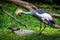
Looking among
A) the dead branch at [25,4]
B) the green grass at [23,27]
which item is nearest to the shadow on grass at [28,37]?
the green grass at [23,27]

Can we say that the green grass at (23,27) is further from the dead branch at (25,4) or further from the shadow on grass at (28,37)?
the dead branch at (25,4)

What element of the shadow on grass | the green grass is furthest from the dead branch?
the shadow on grass

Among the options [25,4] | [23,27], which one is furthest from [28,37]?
[25,4]

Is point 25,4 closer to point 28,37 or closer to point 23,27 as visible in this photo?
point 23,27

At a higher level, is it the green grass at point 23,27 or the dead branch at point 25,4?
the dead branch at point 25,4

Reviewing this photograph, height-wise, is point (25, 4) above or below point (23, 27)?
above

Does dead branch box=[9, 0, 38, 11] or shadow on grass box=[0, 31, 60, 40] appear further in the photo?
dead branch box=[9, 0, 38, 11]

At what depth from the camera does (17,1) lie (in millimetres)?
9445

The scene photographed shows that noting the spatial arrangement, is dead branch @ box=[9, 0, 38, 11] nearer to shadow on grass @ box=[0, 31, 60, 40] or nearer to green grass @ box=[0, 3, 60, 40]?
green grass @ box=[0, 3, 60, 40]

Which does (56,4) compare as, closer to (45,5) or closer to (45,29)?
(45,5)

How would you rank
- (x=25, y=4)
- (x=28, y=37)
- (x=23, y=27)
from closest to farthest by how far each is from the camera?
(x=28, y=37) < (x=23, y=27) < (x=25, y=4)

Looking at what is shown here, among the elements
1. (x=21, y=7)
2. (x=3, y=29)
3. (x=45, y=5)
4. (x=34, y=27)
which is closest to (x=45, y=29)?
(x=34, y=27)

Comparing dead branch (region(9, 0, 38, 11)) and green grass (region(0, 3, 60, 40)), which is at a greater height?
dead branch (region(9, 0, 38, 11))

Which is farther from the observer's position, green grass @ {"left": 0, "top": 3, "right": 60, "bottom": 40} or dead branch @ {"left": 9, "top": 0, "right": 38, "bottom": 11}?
dead branch @ {"left": 9, "top": 0, "right": 38, "bottom": 11}
